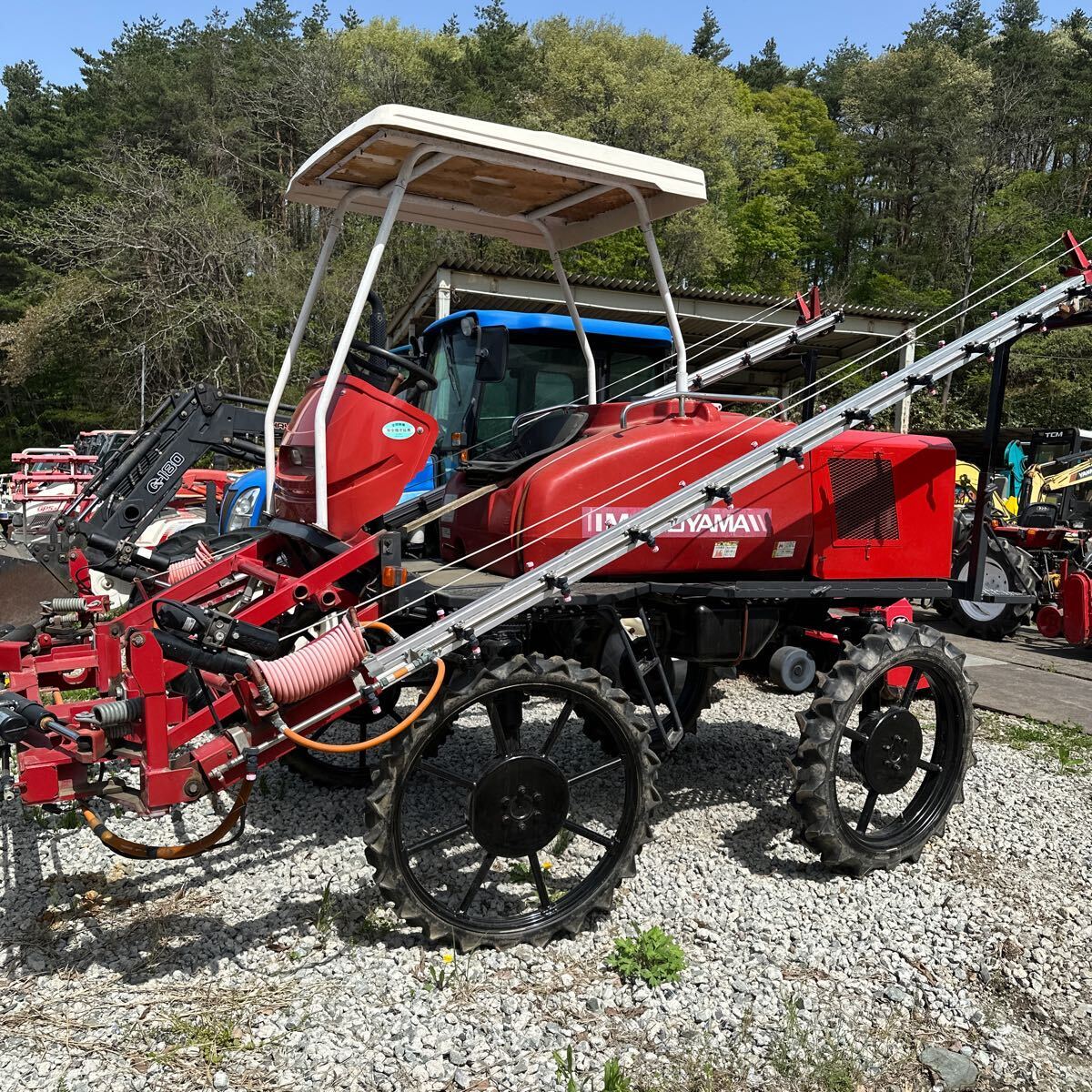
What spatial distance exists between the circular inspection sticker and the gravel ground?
67.8 inches

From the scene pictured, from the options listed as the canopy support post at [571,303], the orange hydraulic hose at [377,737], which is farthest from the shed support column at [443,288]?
the orange hydraulic hose at [377,737]

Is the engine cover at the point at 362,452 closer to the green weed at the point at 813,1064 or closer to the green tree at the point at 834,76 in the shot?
the green weed at the point at 813,1064

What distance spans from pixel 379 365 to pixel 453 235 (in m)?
24.4

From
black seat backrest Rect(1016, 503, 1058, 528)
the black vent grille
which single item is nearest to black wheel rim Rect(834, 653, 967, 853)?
the black vent grille

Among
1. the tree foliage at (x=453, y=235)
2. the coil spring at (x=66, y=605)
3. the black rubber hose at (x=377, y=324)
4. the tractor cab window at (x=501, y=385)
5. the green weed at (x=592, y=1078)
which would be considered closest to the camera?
the green weed at (x=592, y=1078)

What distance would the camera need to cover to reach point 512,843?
123 inches

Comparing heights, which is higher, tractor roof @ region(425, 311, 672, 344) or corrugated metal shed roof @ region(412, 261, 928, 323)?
corrugated metal shed roof @ region(412, 261, 928, 323)

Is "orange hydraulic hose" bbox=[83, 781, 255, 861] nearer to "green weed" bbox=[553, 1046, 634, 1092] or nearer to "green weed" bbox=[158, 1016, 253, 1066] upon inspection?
"green weed" bbox=[158, 1016, 253, 1066]

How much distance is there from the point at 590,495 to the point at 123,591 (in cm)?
785

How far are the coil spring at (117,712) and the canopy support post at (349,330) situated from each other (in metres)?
0.96

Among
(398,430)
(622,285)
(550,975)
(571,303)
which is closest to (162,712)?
(398,430)

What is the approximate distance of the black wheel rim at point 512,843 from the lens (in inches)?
122

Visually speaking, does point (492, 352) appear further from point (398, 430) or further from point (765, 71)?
point (765, 71)

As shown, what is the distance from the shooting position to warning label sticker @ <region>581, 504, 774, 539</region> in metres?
3.60
